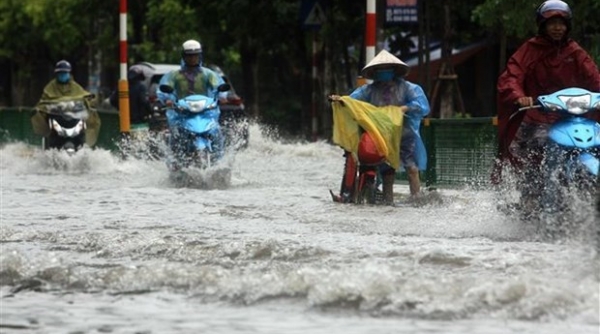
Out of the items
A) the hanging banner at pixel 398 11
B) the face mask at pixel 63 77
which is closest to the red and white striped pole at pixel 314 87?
the hanging banner at pixel 398 11

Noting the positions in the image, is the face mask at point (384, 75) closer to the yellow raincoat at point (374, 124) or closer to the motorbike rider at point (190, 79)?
the yellow raincoat at point (374, 124)

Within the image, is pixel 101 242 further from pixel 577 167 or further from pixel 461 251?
pixel 577 167

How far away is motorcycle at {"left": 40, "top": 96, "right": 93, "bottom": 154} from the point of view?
21.9 meters

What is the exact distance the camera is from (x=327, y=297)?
7934mm

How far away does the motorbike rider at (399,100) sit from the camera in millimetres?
14328

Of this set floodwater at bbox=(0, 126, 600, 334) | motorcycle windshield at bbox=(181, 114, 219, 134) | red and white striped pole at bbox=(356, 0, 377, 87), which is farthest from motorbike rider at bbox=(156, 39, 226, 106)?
floodwater at bbox=(0, 126, 600, 334)

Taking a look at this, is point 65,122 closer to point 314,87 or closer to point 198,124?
point 198,124

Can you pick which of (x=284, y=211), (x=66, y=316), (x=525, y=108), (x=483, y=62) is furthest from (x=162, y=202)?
(x=483, y=62)

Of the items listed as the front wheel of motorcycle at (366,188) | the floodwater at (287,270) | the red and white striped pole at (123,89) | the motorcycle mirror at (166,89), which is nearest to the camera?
the floodwater at (287,270)

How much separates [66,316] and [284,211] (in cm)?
615

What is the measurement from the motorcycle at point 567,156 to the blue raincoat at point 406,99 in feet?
12.2

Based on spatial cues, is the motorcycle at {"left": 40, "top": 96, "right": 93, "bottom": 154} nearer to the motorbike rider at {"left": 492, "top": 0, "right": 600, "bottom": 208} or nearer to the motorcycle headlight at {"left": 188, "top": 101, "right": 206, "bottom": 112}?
the motorcycle headlight at {"left": 188, "top": 101, "right": 206, "bottom": 112}

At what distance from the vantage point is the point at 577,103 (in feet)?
34.6

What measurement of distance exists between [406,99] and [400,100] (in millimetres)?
55
